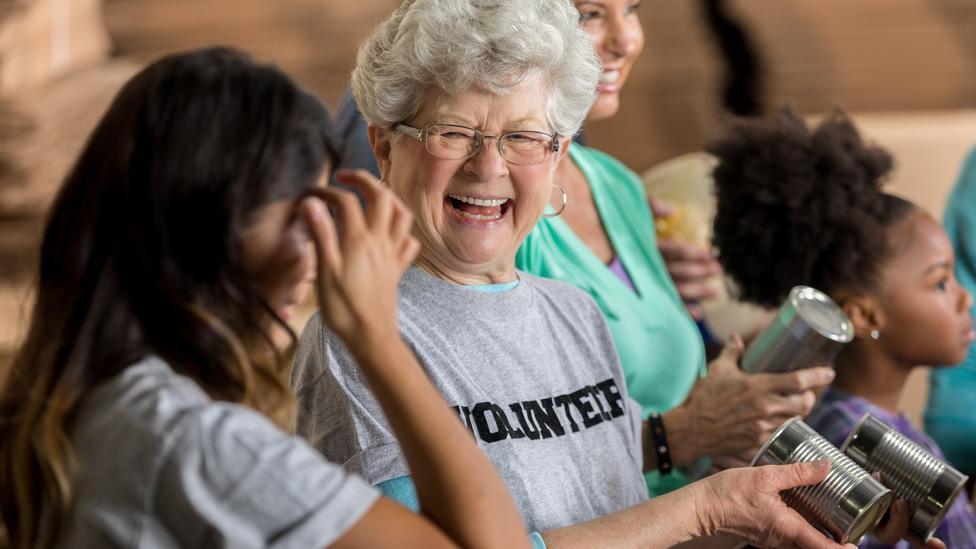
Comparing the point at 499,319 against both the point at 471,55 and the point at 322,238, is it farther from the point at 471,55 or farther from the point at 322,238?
the point at 322,238

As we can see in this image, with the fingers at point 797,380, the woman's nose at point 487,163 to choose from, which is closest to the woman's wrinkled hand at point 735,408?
the fingers at point 797,380

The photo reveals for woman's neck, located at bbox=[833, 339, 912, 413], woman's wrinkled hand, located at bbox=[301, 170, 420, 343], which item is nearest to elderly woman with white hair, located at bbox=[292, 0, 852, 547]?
woman's wrinkled hand, located at bbox=[301, 170, 420, 343]

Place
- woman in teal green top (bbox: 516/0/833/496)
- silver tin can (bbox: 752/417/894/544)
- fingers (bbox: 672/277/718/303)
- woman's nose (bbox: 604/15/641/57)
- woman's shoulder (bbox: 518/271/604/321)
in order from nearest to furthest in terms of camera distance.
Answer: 1. silver tin can (bbox: 752/417/894/544)
2. woman's shoulder (bbox: 518/271/604/321)
3. woman in teal green top (bbox: 516/0/833/496)
4. woman's nose (bbox: 604/15/641/57)
5. fingers (bbox: 672/277/718/303)

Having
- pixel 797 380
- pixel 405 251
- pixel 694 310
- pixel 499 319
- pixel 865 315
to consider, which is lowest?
pixel 694 310

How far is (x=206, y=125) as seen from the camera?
831 mm

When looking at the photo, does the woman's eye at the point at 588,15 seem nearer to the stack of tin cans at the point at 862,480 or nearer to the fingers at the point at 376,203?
the stack of tin cans at the point at 862,480

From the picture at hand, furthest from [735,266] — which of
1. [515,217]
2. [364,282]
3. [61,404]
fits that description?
[61,404]

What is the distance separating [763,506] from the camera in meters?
1.14

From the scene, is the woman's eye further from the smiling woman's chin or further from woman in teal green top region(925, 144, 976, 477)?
woman in teal green top region(925, 144, 976, 477)

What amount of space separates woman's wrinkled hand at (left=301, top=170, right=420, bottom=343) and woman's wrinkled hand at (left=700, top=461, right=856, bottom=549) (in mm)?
468

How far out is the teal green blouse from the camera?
5.24 feet

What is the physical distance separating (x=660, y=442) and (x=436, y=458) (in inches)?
29.1

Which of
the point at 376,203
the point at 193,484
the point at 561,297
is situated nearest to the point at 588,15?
the point at 561,297

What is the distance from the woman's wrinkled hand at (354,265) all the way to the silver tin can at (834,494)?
20.1 inches
